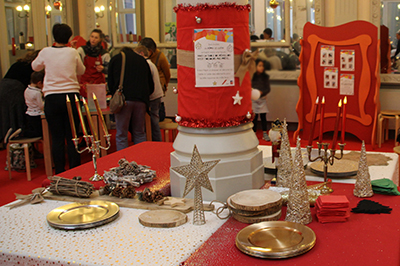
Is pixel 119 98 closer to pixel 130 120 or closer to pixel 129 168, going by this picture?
pixel 130 120

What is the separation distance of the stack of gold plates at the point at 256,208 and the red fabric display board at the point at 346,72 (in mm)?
4106

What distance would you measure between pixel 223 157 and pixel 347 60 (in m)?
4.44

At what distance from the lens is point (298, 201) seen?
→ 146 cm

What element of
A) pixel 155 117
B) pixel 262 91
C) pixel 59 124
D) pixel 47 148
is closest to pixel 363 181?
pixel 59 124

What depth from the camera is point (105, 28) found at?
8.10 meters

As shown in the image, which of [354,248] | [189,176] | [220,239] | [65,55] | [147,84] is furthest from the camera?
[147,84]

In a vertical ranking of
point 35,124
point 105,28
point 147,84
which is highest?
point 105,28

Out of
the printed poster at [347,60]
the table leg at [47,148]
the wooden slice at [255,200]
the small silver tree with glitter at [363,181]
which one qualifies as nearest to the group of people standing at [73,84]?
the table leg at [47,148]

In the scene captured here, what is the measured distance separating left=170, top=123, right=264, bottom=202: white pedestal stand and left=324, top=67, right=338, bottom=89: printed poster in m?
4.28

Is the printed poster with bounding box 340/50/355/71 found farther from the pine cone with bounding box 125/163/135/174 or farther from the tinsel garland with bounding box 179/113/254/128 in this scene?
the pine cone with bounding box 125/163/135/174

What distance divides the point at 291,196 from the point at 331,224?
165mm

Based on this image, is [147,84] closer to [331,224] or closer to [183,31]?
[183,31]

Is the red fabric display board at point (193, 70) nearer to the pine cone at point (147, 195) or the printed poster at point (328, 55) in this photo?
the pine cone at point (147, 195)

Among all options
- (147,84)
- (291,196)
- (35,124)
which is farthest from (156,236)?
(35,124)
